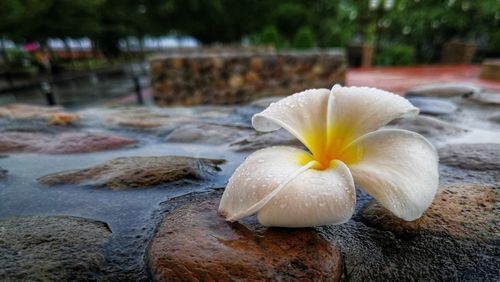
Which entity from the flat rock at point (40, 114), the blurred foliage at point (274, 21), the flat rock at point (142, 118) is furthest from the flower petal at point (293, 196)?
the blurred foliage at point (274, 21)

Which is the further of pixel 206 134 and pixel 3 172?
pixel 206 134

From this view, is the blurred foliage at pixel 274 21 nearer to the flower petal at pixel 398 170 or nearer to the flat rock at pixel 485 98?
the flat rock at pixel 485 98

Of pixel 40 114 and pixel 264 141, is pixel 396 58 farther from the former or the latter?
pixel 40 114

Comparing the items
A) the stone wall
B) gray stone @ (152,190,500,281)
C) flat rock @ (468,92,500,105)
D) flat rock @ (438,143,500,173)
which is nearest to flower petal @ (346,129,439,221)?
gray stone @ (152,190,500,281)

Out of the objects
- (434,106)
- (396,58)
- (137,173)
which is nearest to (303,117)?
(137,173)

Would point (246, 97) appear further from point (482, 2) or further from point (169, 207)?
point (482, 2)

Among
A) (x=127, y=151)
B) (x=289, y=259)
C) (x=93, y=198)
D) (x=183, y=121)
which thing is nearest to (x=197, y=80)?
(x=183, y=121)
